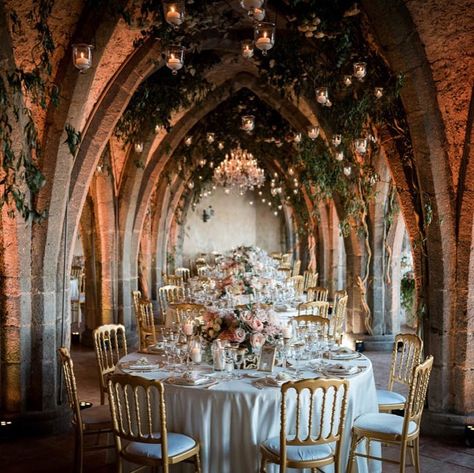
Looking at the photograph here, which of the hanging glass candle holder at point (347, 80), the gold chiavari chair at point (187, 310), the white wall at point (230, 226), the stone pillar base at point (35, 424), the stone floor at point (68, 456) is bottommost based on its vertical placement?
the stone floor at point (68, 456)

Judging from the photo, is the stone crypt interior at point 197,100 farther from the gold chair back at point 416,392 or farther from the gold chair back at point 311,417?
the gold chair back at point 416,392

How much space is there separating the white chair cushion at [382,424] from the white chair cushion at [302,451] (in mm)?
450

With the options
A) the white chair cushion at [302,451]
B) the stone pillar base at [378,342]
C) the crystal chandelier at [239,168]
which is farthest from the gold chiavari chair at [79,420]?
the crystal chandelier at [239,168]

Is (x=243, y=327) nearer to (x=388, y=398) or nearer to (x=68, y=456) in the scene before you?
(x=388, y=398)

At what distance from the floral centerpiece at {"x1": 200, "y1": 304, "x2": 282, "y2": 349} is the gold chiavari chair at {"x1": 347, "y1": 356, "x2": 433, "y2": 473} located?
0.97 m

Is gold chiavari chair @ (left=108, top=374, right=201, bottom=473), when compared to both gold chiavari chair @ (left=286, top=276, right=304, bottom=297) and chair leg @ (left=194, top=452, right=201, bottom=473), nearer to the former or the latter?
chair leg @ (left=194, top=452, right=201, bottom=473)

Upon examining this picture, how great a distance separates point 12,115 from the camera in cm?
499

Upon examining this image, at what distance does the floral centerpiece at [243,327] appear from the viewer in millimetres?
4711

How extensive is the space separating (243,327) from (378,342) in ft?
18.7

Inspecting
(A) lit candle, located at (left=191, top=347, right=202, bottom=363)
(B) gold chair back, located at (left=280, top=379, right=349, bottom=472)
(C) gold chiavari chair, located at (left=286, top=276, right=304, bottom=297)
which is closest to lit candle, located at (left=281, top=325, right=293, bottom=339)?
(B) gold chair back, located at (left=280, top=379, right=349, bottom=472)

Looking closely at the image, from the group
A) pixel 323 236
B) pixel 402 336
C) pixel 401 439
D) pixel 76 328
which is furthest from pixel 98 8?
pixel 323 236

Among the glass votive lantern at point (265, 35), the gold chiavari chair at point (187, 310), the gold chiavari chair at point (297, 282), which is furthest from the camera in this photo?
the gold chiavari chair at point (297, 282)

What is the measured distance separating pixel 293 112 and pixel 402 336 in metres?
7.16

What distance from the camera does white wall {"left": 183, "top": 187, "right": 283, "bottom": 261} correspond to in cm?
2272
